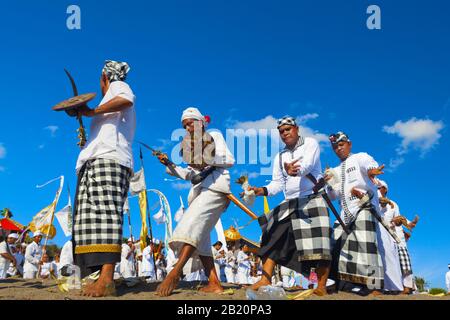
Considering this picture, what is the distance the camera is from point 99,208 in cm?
418

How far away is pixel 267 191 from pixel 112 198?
71.7 inches

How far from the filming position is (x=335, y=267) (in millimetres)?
5293

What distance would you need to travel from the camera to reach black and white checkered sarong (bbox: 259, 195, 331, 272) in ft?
15.4

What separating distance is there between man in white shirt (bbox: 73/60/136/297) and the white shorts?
2.04 ft

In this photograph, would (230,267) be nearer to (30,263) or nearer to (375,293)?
(30,263)

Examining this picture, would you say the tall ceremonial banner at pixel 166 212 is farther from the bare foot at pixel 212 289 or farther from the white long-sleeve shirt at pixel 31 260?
the bare foot at pixel 212 289

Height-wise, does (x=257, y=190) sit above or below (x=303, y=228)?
above

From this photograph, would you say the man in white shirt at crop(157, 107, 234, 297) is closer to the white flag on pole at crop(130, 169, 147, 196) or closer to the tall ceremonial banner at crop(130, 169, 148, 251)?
the tall ceremonial banner at crop(130, 169, 148, 251)

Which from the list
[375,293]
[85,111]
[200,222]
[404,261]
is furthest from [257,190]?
[404,261]

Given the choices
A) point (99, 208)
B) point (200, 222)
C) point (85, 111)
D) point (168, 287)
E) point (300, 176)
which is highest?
point (85, 111)

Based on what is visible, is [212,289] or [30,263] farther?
[30,263]

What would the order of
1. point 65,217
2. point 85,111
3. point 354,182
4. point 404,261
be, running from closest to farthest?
1. point 85,111
2. point 354,182
3. point 404,261
4. point 65,217

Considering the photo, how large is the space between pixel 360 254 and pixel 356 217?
486mm
